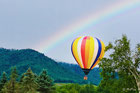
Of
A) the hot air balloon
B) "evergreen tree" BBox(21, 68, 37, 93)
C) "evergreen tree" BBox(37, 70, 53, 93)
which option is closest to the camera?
"evergreen tree" BBox(21, 68, 37, 93)

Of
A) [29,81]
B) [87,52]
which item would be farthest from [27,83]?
[87,52]

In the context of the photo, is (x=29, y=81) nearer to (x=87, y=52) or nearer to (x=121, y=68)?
(x=87, y=52)

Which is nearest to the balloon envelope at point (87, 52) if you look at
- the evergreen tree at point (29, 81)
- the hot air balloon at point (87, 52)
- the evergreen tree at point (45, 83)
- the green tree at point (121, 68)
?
the hot air balloon at point (87, 52)

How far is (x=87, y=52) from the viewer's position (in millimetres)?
42469

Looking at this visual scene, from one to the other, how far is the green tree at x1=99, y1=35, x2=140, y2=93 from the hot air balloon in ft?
57.4

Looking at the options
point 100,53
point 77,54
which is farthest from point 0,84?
point 100,53

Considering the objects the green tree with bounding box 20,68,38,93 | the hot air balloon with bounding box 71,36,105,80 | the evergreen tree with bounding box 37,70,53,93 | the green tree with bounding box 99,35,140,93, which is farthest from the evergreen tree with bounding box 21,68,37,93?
the green tree with bounding box 99,35,140,93

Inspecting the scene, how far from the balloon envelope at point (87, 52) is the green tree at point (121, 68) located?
17.5 m

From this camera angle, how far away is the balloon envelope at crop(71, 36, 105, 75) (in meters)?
41.9

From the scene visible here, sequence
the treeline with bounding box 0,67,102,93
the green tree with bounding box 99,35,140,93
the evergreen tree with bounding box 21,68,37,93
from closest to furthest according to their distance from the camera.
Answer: the green tree with bounding box 99,35,140,93 → the treeline with bounding box 0,67,102,93 → the evergreen tree with bounding box 21,68,37,93

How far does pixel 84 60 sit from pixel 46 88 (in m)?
8.32

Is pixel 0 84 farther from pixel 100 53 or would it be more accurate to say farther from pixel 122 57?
pixel 122 57

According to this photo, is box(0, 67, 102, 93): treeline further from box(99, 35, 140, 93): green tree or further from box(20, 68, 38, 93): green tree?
box(99, 35, 140, 93): green tree

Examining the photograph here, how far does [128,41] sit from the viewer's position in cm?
2298
